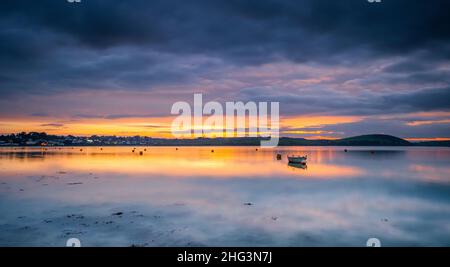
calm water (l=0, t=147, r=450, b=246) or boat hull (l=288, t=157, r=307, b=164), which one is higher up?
boat hull (l=288, t=157, r=307, b=164)

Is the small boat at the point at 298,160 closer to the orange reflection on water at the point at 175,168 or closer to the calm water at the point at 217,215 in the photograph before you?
the orange reflection on water at the point at 175,168

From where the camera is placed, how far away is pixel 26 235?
13.5 m

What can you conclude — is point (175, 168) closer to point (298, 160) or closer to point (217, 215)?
point (298, 160)

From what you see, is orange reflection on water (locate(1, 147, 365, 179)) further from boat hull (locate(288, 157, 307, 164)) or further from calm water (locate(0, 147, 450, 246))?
calm water (locate(0, 147, 450, 246))

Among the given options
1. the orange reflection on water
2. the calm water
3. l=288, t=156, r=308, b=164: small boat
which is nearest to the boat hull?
l=288, t=156, r=308, b=164: small boat

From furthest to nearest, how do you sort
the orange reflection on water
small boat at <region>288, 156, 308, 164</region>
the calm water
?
small boat at <region>288, 156, 308, 164</region> < the orange reflection on water < the calm water

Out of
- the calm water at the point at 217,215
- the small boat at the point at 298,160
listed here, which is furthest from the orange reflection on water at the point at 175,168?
the calm water at the point at 217,215

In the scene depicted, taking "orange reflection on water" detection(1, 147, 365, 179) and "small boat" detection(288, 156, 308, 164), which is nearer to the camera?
"orange reflection on water" detection(1, 147, 365, 179)

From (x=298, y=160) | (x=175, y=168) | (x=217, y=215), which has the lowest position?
(x=175, y=168)

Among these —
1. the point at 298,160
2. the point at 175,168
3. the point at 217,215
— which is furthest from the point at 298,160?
the point at 217,215

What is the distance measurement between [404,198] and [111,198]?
23405mm

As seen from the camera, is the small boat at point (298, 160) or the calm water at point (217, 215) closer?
the calm water at point (217, 215)

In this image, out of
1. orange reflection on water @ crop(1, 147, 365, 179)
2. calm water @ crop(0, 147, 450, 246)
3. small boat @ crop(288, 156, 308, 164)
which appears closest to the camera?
calm water @ crop(0, 147, 450, 246)
